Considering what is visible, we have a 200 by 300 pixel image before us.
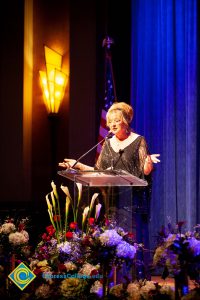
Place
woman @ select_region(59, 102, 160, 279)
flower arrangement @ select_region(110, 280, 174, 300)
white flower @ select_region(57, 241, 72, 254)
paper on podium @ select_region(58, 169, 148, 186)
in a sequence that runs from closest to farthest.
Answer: flower arrangement @ select_region(110, 280, 174, 300)
white flower @ select_region(57, 241, 72, 254)
paper on podium @ select_region(58, 169, 148, 186)
woman @ select_region(59, 102, 160, 279)

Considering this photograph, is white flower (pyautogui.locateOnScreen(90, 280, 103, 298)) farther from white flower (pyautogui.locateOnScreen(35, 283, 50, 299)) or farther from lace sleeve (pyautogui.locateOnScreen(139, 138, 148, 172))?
lace sleeve (pyautogui.locateOnScreen(139, 138, 148, 172))

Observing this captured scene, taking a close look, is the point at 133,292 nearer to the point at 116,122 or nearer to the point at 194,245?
the point at 194,245

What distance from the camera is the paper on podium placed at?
3477 millimetres

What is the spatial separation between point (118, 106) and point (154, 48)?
1785mm

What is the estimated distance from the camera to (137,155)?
14.0 feet

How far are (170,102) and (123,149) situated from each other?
5.34ft

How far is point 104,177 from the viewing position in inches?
144

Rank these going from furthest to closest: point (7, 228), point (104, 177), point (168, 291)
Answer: point (104, 177), point (7, 228), point (168, 291)

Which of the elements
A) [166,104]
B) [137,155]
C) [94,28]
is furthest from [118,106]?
[94,28]

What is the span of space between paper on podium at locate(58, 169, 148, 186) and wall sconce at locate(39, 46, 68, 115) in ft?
9.71

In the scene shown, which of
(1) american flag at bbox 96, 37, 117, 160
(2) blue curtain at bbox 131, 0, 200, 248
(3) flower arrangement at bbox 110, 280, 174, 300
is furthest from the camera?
(1) american flag at bbox 96, 37, 117, 160

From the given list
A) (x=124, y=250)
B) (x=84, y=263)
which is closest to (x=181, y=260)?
(x=124, y=250)

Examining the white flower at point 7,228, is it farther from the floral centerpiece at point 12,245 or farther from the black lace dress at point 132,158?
the black lace dress at point 132,158

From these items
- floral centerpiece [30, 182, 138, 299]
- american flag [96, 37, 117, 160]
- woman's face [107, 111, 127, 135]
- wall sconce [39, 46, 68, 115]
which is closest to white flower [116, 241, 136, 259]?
floral centerpiece [30, 182, 138, 299]
